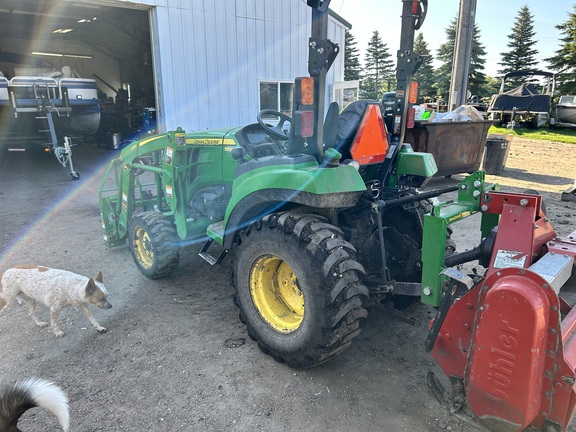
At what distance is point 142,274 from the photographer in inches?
179

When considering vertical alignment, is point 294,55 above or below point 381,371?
above

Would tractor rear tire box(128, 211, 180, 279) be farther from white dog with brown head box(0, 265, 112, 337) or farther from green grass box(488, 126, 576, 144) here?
green grass box(488, 126, 576, 144)

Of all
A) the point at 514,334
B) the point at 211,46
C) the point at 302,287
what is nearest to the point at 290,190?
the point at 302,287

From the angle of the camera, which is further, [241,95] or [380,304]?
[241,95]

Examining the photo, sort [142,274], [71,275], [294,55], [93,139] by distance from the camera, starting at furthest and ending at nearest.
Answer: [93,139] < [294,55] < [142,274] < [71,275]

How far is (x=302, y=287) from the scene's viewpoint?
2.68 metres

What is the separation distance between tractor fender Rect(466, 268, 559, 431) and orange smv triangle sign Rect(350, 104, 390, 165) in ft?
4.51

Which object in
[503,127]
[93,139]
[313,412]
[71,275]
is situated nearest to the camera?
[313,412]

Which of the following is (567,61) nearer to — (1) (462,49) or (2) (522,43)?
(2) (522,43)

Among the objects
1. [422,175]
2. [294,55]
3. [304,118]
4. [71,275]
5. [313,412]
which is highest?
[294,55]

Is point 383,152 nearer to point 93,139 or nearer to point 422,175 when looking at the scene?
point 422,175

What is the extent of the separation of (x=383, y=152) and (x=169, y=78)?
790 centimetres

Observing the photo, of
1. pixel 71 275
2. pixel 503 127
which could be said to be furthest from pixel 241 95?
pixel 503 127

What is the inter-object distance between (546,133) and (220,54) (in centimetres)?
1452
